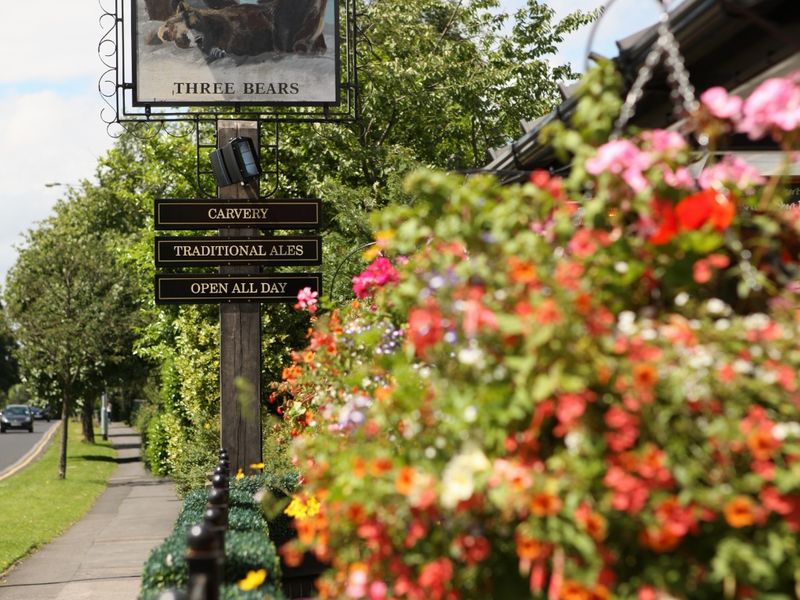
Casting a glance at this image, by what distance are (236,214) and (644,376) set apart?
9054mm

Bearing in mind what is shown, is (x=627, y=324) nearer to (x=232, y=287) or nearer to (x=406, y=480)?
(x=406, y=480)

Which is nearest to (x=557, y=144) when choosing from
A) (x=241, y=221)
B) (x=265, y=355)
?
(x=241, y=221)

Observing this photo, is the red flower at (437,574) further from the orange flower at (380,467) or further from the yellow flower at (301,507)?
the yellow flower at (301,507)

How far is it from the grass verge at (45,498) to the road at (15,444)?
0.97 meters

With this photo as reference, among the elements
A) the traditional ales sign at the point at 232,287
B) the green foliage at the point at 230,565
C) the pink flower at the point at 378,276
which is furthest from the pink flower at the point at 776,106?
the traditional ales sign at the point at 232,287

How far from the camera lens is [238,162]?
38.2ft

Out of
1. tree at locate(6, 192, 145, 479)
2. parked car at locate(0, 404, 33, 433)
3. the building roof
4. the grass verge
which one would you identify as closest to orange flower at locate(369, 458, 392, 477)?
the building roof

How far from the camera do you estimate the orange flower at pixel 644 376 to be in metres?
2.95

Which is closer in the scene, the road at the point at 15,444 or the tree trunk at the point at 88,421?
the road at the point at 15,444

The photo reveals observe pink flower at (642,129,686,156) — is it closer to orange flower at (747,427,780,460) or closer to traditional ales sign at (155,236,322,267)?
orange flower at (747,427,780,460)

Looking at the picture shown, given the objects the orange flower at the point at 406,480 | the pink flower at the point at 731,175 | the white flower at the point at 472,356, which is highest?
the pink flower at the point at 731,175

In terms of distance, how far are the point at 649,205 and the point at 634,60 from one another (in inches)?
64.0

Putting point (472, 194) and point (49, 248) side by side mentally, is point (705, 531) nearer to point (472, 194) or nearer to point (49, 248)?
point (472, 194)

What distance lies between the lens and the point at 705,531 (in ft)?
10.2
